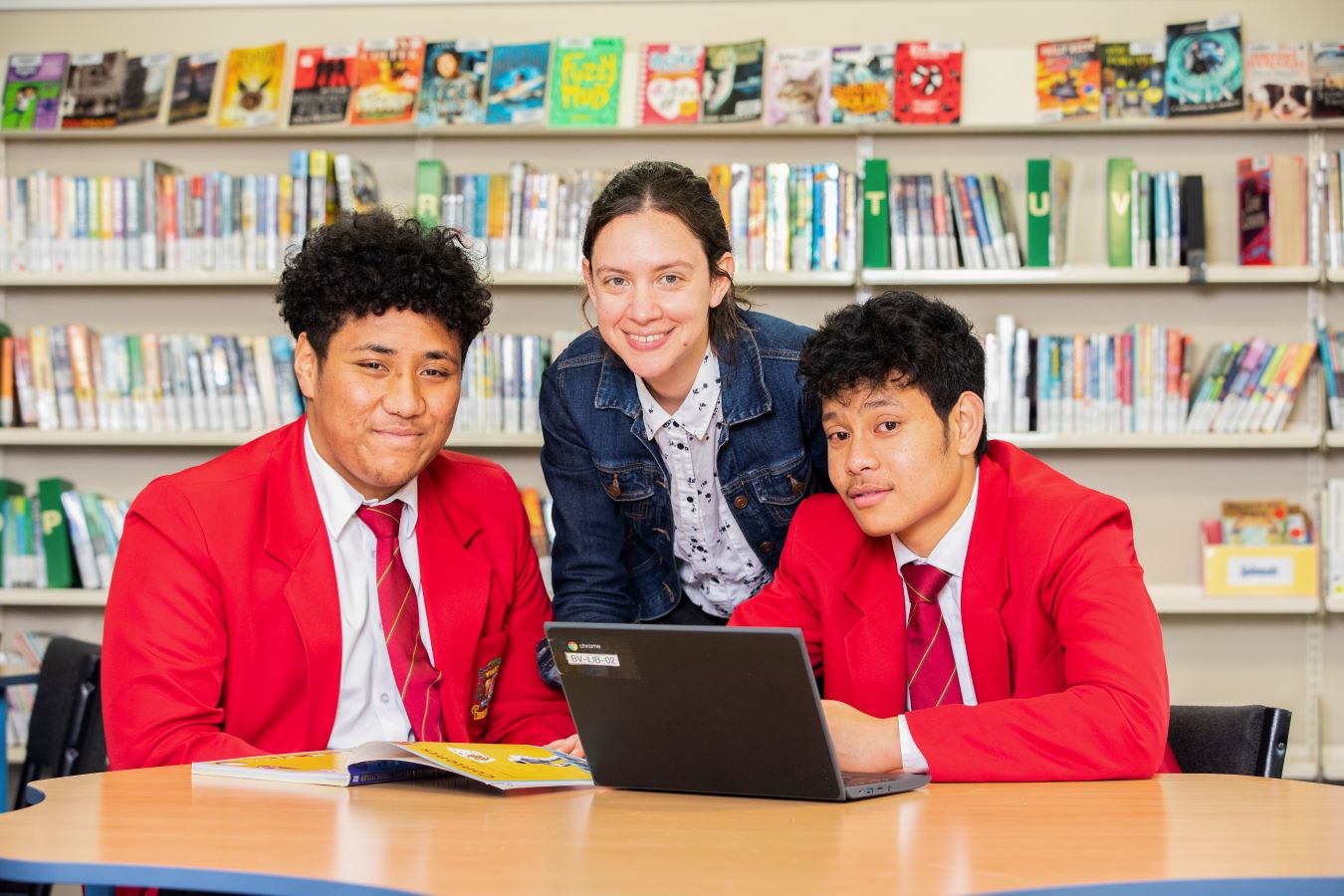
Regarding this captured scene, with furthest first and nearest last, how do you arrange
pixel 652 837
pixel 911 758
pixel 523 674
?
pixel 523 674
pixel 911 758
pixel 652 837

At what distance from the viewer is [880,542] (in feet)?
6.57

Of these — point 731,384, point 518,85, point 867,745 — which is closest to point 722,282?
point 731,384

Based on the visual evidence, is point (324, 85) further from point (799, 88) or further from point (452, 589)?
point (452, 589)

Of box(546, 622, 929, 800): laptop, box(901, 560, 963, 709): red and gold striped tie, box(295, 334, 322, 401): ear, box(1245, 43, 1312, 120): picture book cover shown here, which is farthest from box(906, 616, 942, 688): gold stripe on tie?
box(1245, 43, 1312, 120): picture book cover

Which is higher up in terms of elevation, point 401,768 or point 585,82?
point 585,82

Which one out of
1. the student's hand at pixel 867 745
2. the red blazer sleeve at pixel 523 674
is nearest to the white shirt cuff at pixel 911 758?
the student's hand at pixel 867 745

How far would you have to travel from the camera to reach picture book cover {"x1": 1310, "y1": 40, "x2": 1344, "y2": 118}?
3787 mm

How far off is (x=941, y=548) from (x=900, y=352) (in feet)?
0.93

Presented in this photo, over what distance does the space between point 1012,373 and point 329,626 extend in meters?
2.47

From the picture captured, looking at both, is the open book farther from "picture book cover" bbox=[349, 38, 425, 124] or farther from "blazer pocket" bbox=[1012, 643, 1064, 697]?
"picture book cover" bbox=[349, 38, 425, 124]

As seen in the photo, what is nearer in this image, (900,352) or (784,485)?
(900,352)

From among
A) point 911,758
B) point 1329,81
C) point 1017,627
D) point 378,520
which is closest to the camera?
point 911,758

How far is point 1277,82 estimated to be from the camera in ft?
12.6

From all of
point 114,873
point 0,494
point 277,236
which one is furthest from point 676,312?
point 0,494
